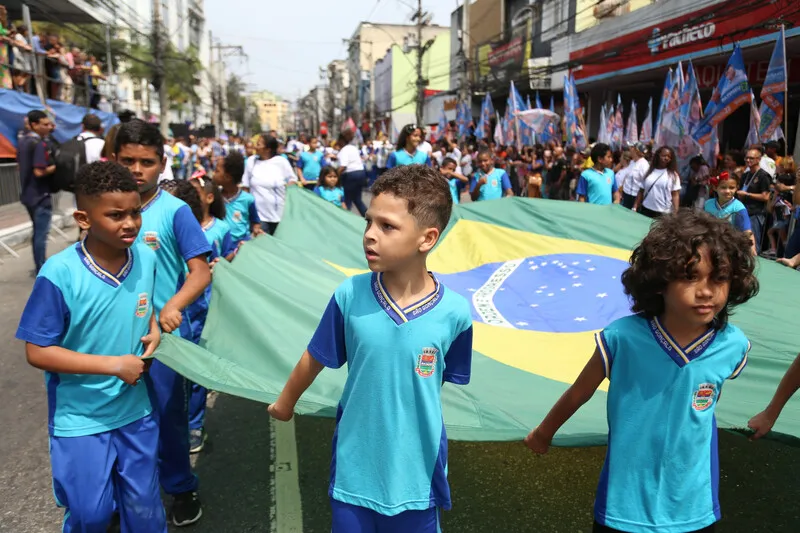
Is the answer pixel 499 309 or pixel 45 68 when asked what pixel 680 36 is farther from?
pixel 45 68

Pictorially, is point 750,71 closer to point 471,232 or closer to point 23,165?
point 471,232

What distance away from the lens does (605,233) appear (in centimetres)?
603

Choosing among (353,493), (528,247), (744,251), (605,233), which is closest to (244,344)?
(353,493)

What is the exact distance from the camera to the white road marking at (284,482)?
120 inches

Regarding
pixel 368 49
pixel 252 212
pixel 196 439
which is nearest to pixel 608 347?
pixel 196 439

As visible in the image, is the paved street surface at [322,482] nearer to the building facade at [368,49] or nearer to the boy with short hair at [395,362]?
the boy with short hair at [395,362]

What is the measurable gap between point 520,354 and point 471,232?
275 centimetres

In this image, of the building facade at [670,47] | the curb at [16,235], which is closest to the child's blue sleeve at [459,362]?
the curb at [16,235]

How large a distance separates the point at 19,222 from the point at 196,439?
29.8 feet

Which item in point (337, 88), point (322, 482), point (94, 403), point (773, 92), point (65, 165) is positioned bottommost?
point (322, 482)

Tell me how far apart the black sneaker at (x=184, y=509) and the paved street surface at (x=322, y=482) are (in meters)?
0.04

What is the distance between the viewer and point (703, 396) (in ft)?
6.13

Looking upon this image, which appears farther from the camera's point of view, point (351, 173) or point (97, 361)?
point (351, 173)

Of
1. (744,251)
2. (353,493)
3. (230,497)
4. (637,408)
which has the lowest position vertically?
(230,497)
